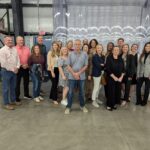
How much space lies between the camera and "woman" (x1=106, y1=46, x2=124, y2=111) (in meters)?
3.94

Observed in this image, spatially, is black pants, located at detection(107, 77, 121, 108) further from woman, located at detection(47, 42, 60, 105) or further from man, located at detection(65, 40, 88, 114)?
woman, located at detection(47, 42, 60, 105)

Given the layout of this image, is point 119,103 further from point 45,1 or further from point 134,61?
point 45,1

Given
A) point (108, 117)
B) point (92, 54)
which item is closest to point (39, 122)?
point (108, 117)

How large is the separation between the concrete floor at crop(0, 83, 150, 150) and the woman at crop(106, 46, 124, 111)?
267 mm

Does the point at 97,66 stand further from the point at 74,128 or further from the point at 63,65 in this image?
the point at 74,128

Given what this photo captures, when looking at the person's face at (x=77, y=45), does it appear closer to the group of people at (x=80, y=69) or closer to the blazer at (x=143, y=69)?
the group of people at (x=80, y=69)

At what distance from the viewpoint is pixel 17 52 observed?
4.10 metres

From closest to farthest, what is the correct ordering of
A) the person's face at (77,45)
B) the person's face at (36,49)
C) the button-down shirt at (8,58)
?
the person's face at (77,45)
the button-down shirt at (8,58)
the person's face at (36,49)

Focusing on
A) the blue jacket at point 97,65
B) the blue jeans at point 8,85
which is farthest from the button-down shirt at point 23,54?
the blue jacket at point 97,65

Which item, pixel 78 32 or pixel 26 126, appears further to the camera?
pixel 78 32

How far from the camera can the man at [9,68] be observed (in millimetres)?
3838

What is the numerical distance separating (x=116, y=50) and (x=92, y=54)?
19.6 inches

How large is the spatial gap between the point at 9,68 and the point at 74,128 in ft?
5.22

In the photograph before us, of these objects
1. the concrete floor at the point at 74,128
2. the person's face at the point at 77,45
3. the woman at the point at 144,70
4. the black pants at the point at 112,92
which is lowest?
the concrete floor at the point at 74,128
